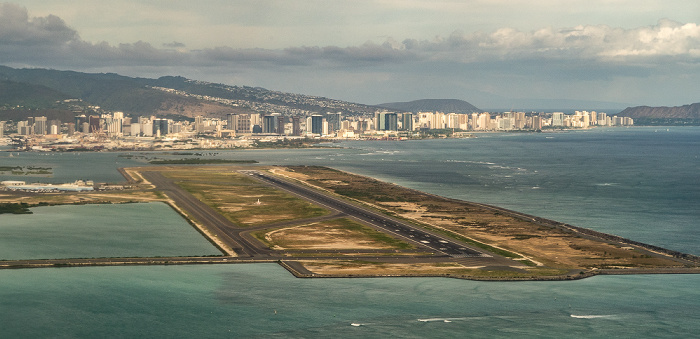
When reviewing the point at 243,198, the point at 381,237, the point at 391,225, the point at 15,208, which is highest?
the point at 15,208

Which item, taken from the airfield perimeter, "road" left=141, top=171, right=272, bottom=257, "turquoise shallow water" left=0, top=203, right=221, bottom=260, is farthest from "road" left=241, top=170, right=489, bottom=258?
"turquoise shallow water" left=0, top=203, right=221, bottom=260

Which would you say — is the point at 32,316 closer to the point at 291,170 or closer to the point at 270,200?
the point at 270,200

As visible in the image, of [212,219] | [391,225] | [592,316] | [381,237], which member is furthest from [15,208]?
[592,316]

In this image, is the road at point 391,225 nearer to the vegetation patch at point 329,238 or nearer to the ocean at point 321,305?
the vegetation patch at point 329,238

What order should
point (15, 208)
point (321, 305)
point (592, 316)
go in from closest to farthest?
point (592, 316), point (321, 305), point (15, 208)

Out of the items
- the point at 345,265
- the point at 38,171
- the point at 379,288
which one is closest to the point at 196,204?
the point at 345,265

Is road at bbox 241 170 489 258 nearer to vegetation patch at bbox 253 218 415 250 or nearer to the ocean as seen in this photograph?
vegetation patch at bbox 253 218 415 250

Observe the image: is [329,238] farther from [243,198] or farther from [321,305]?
[243,198]
